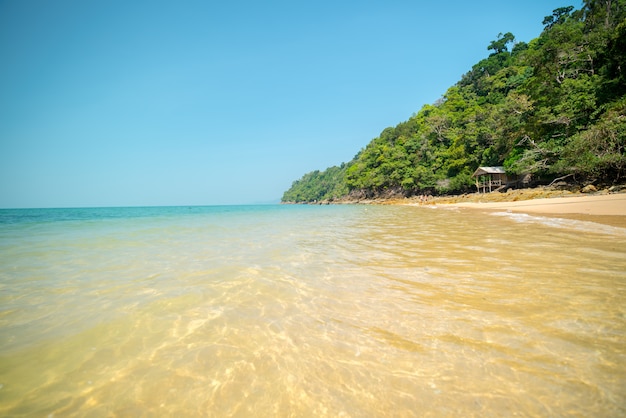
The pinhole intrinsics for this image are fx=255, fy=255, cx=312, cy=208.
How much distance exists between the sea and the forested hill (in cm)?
2202

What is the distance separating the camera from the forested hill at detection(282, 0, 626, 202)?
19031 mm

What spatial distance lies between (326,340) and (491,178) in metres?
39.9

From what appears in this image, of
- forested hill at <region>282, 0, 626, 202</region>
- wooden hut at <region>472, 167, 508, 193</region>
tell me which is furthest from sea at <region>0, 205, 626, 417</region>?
wooden hut at <region>472, 167, 508, 193</region>

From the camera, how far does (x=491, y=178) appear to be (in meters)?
34.1

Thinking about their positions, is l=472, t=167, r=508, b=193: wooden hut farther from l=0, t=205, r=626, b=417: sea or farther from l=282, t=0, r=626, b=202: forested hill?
l=0, t=205, r=626, b=417: sea

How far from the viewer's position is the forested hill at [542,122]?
19031 mm

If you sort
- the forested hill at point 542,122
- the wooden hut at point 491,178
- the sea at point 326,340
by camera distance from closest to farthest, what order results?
the sea at point 326,340, the forested hill at point 542,122, the wooden hut at point 491,178

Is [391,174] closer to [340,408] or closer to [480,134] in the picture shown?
[480,134]

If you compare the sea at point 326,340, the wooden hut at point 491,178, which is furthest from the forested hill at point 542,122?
the sea at point 326,340

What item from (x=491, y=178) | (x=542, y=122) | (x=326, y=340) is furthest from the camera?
(x=491, y=178)

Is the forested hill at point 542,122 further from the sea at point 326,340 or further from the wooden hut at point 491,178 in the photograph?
the sea at point 326,340

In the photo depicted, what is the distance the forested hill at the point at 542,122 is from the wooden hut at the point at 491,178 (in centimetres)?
128

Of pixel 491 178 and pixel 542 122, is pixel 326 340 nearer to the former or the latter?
pixel 542 122

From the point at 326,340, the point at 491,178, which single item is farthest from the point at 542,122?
the point at 326,340
